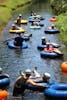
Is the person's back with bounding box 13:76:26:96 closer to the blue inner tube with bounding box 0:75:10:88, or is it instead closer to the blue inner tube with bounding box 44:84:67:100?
the blue inner tube with bounding box 44:84:67:100

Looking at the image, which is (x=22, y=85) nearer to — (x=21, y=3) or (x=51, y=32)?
(x=51, y=32)

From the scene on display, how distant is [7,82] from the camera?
2291 centimetres

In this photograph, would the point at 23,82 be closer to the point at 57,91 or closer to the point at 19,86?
the point at 19,86

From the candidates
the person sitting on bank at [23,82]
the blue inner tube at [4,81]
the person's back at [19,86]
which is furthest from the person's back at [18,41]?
the person's back at [19,86]

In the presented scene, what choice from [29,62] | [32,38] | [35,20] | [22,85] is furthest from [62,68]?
[35,20]

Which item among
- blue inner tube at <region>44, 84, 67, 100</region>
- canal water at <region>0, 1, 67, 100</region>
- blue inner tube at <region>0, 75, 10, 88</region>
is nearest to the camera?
blue inner tube at <region>44, 84, 67, 100</region>

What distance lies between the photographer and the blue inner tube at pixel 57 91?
20234 mm

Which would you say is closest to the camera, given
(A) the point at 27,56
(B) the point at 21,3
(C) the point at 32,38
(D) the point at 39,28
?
(A) the point at 27,56

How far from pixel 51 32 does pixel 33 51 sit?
359 inches

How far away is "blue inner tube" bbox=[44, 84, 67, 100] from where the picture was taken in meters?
20.2

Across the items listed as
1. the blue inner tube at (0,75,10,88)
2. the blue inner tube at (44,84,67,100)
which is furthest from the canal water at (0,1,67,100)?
the blue inner tube at (44,84,67,100)

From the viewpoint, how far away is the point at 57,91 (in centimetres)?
2045

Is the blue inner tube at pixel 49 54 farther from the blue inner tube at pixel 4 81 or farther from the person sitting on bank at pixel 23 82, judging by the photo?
the person sitting on bank at pixel 23 82

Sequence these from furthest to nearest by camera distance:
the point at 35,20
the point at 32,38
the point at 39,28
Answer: the point at 35,20, the point at 39,28, the point at 32,38
